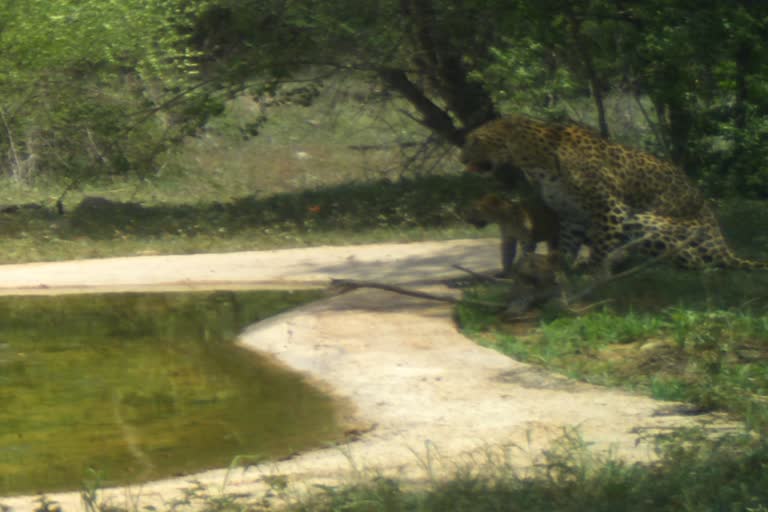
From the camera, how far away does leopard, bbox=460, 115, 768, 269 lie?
30.4 ft

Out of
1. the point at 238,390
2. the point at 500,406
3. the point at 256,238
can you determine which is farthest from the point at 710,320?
the point at 256,238

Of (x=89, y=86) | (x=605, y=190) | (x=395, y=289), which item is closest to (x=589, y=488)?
(x=395, y=289)

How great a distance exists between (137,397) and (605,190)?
4.32 metres

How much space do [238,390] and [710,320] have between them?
2.80 meters

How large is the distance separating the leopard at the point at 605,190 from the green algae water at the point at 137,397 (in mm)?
2356

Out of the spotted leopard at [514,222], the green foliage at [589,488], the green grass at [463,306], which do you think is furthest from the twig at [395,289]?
the green foliage at [589,488]

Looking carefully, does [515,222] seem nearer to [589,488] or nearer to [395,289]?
[395,289]

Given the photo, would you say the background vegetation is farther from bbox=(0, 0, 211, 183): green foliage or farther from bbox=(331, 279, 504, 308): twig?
bbox=(331, 279, 504, 308): twig

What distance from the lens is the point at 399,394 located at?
20.9ft

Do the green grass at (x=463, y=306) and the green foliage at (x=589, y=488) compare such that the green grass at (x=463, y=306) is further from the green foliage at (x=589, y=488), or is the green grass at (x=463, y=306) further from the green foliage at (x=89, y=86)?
the green foliage at (x=89, y=86)

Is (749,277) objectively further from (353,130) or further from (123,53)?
(353,130)

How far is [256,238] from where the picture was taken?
1345 cm

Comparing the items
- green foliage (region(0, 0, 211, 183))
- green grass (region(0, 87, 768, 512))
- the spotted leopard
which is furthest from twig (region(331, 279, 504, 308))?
green foliage (region(0, 0, 211, 183))

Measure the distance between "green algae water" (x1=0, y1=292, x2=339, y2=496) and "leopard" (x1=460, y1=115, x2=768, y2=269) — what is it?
236 cm
